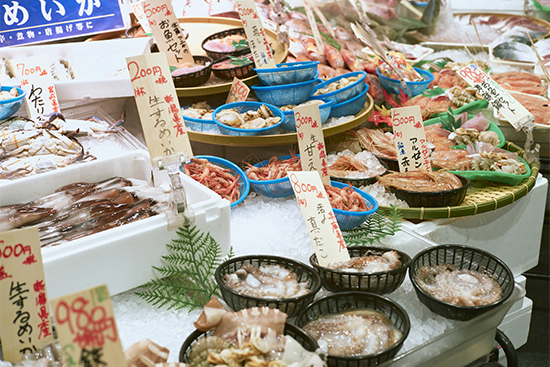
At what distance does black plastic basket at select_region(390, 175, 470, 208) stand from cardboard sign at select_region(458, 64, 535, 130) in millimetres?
665

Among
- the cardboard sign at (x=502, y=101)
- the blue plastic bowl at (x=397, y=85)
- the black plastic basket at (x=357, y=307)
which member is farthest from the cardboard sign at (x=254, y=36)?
the black plastic basket at (x=357, y=307)

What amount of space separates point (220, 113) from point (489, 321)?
161cm

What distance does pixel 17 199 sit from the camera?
1687 mm

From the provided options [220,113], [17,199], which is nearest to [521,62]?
[220,113]

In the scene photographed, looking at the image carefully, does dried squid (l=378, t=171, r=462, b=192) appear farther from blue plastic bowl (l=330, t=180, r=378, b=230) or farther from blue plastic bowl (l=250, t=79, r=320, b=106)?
blue plastic bowl (l=250, t=79, r=320, b=106)

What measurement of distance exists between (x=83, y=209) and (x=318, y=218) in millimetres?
816

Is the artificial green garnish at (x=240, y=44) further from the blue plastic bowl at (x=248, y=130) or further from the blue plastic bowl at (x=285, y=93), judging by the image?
the blue plastic bowl at (x=248, y=130)

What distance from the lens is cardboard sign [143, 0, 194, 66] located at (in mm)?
2783

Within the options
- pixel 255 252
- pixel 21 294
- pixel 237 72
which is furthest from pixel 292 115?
pixel 21 294

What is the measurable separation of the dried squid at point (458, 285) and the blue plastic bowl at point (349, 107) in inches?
53.3

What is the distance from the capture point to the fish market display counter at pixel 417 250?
4.49 ft

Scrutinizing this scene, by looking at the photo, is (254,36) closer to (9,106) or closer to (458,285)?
(9,106)

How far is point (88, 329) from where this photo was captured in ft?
3.02

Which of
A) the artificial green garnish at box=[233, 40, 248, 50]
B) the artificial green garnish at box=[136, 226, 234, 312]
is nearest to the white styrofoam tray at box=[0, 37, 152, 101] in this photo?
the artificial green garnish at box=[233, 40, 248, 50]
